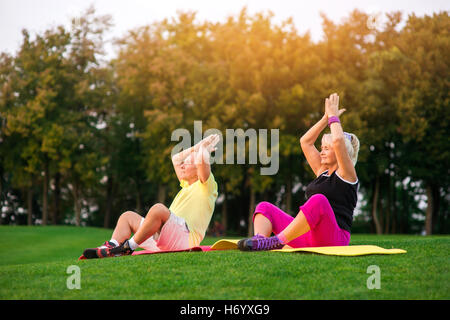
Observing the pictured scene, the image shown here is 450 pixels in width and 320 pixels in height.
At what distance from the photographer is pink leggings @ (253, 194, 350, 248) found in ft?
20.8

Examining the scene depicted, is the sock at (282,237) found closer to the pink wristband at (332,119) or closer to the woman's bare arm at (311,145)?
the woman's bare arm at (311,145)

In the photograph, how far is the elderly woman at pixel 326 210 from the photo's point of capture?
6402mm

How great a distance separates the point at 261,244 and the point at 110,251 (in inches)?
77.6

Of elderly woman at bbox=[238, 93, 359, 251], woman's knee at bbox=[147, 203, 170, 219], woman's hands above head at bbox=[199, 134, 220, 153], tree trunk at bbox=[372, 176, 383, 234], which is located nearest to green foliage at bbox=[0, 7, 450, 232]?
tree trunk at bbox=[372, 176, 383, 234]

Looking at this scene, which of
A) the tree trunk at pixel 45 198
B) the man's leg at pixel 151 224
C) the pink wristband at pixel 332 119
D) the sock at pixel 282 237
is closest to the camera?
the sock at pixel 282 237

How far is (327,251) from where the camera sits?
21.1 ft

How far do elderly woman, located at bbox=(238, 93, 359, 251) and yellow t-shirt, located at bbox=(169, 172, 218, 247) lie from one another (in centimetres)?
93

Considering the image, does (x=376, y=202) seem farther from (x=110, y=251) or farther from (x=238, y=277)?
(x=238, y=277)

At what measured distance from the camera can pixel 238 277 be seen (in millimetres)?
5613

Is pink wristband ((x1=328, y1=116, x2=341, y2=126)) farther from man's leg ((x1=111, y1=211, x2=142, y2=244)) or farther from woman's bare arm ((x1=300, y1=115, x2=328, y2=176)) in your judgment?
man's leg ((x1=111, y1=211, x2=142, y2=244))

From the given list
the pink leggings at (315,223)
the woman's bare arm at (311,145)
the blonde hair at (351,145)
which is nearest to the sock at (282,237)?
the pink leggings at (315,223)

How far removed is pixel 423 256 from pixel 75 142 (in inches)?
925

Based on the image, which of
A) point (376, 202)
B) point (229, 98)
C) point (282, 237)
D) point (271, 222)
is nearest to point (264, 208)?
point (271, 222)

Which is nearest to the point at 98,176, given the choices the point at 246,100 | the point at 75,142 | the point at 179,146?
the point at 75,142
